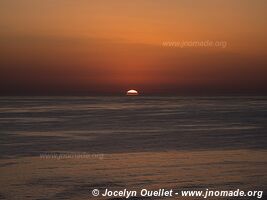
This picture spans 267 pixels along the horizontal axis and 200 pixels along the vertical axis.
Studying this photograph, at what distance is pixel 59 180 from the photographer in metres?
14.4

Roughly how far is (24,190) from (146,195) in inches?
121

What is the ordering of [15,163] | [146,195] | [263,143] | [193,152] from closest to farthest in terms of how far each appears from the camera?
[146,195] < [15,163] < [193,152] < [263,143]

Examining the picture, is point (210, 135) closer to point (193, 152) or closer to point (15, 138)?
point (193, 152)

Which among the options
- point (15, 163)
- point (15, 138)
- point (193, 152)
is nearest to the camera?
point (15, 163)

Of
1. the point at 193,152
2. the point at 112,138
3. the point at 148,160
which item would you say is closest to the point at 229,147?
the point at 193,152

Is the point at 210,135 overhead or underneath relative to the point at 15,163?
overhead

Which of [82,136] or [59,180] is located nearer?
[59,180]

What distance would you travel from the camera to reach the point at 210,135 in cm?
2877

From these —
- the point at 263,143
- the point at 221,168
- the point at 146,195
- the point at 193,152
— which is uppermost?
the point at 263,143

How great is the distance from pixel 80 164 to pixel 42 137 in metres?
11.1

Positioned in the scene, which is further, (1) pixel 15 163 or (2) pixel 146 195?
(1) pixel 15 163

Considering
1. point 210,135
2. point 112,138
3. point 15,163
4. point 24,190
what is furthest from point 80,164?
point 210,135

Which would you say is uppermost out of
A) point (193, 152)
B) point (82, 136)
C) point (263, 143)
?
point (82, 136)

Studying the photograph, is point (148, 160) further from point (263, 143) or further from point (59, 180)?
point (263, 143)
